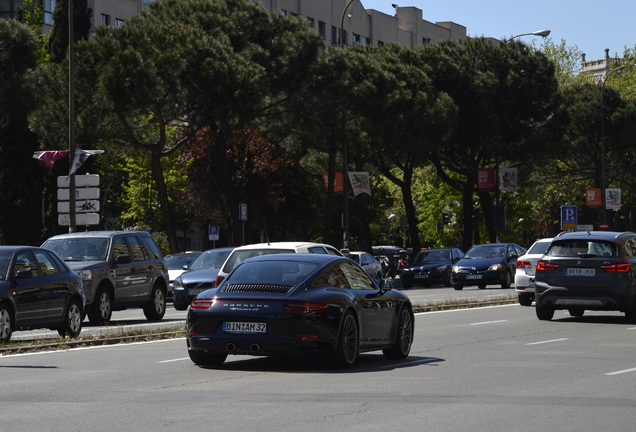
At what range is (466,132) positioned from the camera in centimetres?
6431

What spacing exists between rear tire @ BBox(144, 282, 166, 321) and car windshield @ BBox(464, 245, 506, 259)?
20.5 meters

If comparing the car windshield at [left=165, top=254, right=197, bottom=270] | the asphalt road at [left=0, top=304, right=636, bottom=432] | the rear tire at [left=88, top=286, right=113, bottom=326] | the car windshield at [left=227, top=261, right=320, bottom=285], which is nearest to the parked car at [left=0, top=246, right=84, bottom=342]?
the asphalt road at [left=0, top=304, right=636, bottom=432]

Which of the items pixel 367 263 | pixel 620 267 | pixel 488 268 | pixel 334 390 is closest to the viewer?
pixel 334 390

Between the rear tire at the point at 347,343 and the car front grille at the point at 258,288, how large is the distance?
72cm

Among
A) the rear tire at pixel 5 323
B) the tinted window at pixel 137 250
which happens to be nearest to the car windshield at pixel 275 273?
the rear tire at pixel 5 323

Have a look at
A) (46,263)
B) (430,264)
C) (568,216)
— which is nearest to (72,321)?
(46,263)

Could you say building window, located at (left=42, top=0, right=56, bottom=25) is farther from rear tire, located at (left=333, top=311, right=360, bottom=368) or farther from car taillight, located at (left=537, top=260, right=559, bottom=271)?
rear tire, located at (left=333, top=311, right=360, bottom=368)

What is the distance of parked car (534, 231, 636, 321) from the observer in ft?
77.6

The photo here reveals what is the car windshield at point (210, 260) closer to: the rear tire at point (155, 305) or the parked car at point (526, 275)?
the rear tire at point (155, 305)

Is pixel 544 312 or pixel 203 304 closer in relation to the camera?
pixel 203 304

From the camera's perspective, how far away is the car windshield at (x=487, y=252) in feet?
149

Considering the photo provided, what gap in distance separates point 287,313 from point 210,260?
1810cm

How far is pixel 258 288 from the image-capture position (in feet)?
47.1

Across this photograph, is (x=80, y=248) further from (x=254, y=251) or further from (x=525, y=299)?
(x=525, y=299)
